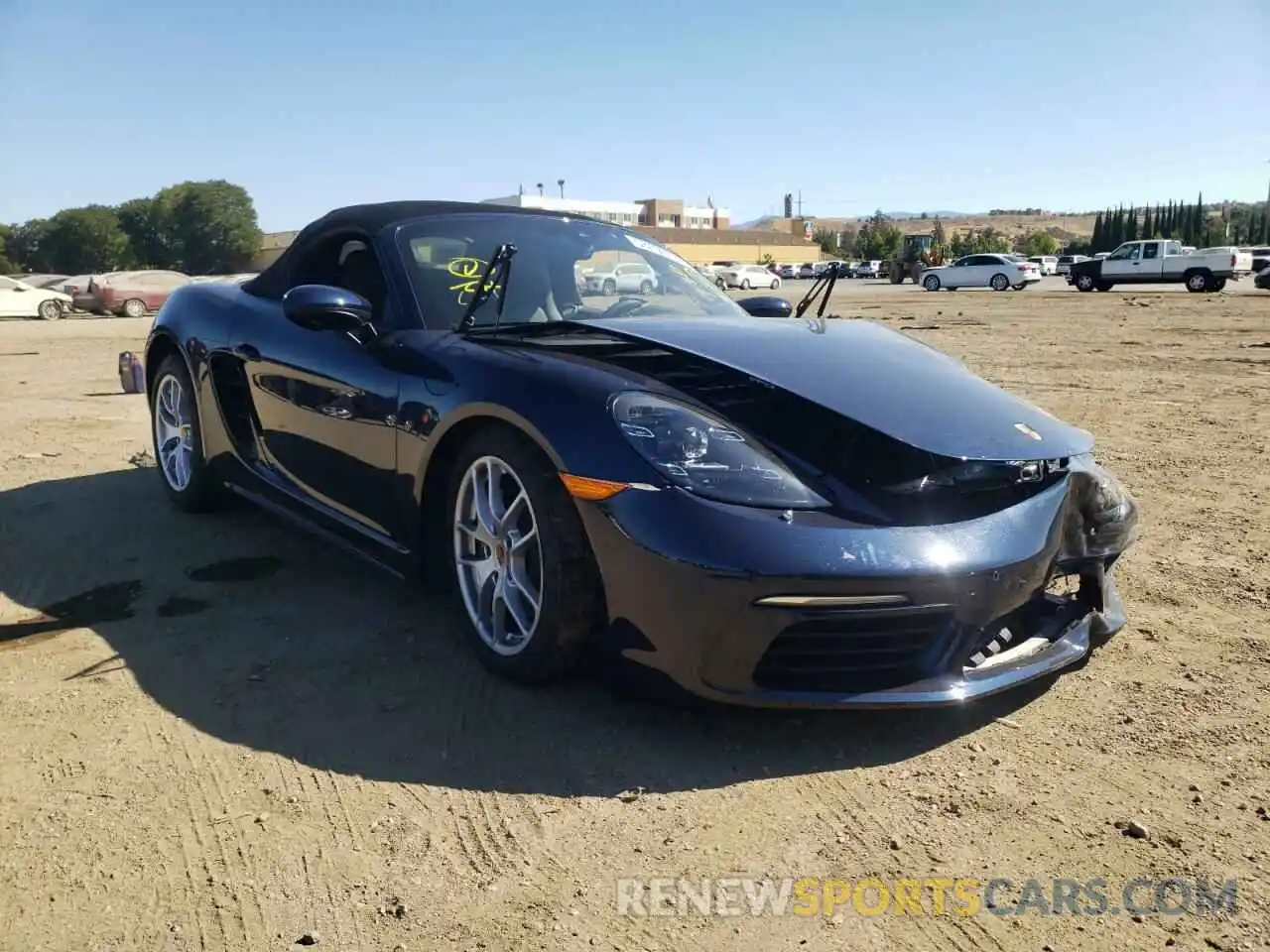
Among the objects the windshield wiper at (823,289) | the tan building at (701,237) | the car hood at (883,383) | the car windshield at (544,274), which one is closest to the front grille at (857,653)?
the car hood at (883,383)

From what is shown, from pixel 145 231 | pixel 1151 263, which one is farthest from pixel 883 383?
pixel 145 231

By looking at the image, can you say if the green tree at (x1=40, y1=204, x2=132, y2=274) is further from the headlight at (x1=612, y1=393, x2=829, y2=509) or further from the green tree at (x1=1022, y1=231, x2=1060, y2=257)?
the green tree at (x1=1022, y1=231, x2=1060, y2=257)

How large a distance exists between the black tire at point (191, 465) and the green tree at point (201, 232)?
71981mm

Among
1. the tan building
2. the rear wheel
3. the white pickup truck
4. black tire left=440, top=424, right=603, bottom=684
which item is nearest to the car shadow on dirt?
black tire left=440, top=424, right=603, bottom=684

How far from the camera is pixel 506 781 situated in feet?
7.95

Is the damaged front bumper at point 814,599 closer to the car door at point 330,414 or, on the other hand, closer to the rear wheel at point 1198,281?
the car door at point 330,414

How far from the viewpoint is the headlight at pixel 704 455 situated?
2451mm

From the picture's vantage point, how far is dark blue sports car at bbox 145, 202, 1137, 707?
2383 mm

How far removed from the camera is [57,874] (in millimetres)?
2070

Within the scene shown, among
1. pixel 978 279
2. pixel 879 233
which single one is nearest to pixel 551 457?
pixel 978 279

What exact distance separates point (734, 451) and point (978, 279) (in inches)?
1503

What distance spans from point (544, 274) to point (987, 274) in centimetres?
3701

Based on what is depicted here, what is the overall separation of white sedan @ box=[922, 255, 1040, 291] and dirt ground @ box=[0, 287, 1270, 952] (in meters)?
35.6

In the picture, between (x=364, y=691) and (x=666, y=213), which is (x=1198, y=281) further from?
(x=666, y=213)
